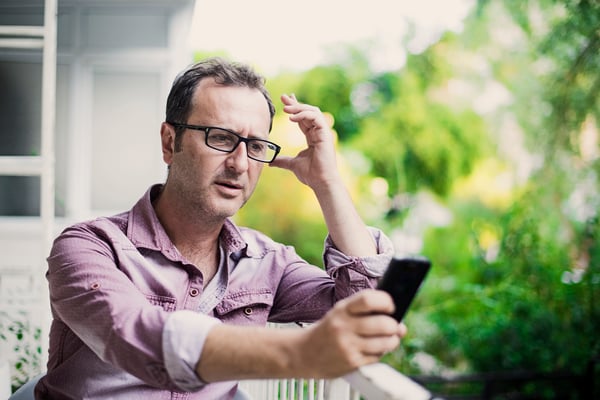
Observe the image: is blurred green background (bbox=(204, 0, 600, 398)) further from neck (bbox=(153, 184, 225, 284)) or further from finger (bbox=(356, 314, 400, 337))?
finger (bbox=(356, 314, 400, 337))

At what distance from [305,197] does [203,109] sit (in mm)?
5183

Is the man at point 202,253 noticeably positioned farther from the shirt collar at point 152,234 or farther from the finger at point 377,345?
the finger at point 377,345

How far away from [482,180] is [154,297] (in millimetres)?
6206

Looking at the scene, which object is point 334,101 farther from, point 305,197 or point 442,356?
point 442,356

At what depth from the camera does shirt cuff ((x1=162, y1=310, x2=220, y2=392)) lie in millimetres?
804

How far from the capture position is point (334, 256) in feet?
4.38

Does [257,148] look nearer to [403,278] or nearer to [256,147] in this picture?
[256,147]

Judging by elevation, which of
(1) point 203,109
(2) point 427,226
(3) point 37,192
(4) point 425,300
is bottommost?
(4) point 425,300

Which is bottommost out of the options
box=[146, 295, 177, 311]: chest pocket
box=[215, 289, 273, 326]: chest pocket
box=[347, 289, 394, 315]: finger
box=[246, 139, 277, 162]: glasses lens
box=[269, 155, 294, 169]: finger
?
box=[215, 289, 273, 326]: chest pocket

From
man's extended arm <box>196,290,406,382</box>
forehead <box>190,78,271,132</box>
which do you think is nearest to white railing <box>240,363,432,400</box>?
man's extended arm <box>196,290,406,382</box>

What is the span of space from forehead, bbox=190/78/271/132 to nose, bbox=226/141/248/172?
4 cm

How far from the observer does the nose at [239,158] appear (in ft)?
4.08

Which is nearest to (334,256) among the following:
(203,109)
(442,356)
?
(203,109)

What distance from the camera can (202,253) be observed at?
1.36 metres
